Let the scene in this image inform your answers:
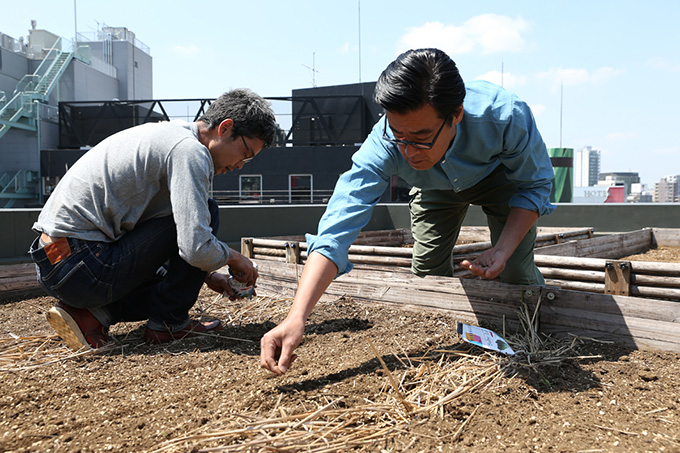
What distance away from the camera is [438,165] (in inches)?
96.8

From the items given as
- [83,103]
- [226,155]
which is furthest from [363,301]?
[83,103]

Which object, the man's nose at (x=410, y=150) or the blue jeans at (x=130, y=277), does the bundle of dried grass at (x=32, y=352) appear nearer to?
the blue jeans at (x=130, y=277)

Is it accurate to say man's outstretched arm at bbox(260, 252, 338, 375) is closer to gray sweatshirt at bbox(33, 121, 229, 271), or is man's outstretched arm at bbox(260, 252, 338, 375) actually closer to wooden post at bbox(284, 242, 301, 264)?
gray sweatshirt at bbox(33, 121, 229, 271)

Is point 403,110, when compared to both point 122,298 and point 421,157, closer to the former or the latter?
point 421,157

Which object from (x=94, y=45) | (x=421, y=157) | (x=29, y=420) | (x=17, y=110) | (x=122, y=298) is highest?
(x=94, y=45)

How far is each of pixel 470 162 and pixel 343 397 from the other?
Result: 1287mm

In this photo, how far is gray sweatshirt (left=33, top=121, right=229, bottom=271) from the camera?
7.50 feet

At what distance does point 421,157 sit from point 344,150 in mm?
17004

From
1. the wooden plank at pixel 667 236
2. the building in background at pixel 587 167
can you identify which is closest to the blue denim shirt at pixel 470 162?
the wooden plank at pixel 667 236

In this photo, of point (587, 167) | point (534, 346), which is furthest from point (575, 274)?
point (587, 167)

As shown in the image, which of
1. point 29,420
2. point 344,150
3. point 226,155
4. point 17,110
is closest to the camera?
point 29,420

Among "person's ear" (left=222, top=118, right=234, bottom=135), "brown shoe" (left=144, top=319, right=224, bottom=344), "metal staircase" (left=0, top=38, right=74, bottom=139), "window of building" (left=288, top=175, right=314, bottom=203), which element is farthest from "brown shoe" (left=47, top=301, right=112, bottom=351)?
"metal staircase" (left=0, top=38, right=74, bottom=139)

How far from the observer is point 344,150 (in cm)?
1886

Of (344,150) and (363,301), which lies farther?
(344,150)
